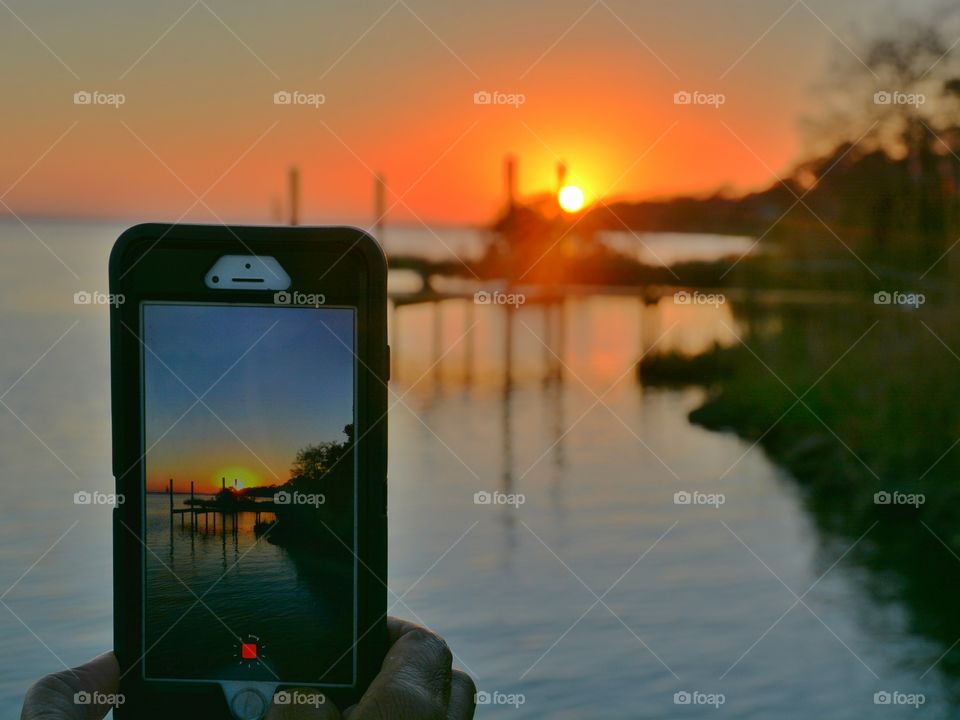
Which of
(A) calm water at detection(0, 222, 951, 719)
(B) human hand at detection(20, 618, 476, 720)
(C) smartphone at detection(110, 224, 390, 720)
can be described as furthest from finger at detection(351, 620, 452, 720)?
(A) calm water at detection(0, 222, 951, 719)

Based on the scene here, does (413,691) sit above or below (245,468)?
below

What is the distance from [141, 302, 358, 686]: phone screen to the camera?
1626mm

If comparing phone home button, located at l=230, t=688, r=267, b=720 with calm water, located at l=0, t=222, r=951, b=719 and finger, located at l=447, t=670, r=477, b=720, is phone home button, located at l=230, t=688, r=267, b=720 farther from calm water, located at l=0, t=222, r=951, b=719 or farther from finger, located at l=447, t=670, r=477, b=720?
calm water, located at l=0, t=222, r=951, b=719

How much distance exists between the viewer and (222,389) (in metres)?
1.68

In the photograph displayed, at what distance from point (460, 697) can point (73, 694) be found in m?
0.40

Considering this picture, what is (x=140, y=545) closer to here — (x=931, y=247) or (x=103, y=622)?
(x=103, y=622)

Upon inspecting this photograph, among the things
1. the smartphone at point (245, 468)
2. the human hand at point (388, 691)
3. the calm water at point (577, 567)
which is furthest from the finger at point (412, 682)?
the calm water at point (577, 567)

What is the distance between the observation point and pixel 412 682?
4.37 feet

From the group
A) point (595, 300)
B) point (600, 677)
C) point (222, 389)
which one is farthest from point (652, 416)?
point (595, 300)

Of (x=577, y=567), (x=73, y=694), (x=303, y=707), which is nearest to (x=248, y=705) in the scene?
(x=303, y=707)

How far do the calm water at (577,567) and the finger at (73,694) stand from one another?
463 centimetres

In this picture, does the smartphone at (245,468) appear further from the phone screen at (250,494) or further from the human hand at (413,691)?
the human hand at (413,691)

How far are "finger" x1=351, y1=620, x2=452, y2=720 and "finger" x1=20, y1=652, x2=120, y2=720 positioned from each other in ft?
0.92

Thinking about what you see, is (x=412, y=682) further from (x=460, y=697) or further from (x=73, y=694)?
(x=73, y=694)
